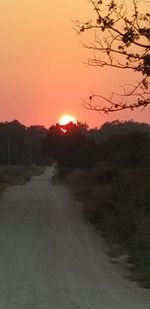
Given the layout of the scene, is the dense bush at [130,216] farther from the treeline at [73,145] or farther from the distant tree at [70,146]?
the distant tree at [70,146]

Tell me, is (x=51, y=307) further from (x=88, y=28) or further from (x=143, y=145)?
(x=143, y=145)

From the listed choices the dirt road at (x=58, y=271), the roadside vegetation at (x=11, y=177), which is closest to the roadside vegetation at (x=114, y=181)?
the roadside vegetation at (x=11, y=177)

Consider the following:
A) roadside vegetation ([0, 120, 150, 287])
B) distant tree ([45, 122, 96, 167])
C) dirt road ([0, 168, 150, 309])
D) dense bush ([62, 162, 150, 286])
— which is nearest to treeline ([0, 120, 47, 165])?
roadside vegetation ([0, 120, 150, 287])

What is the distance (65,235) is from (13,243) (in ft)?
8.82

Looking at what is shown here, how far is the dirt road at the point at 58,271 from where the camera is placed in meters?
10.9

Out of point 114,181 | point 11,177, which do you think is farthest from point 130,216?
point 11,177

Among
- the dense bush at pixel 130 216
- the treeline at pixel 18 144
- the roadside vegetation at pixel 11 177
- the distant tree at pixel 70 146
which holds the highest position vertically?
the treeline at pixel 18 144

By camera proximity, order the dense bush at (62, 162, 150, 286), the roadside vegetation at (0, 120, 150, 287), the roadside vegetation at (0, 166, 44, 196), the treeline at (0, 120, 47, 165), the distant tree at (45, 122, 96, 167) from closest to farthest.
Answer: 1. the dense bush at (62, 162, 150, 286)
2. the roadside vegetation at (0, 120, 150, 287)
3. the roadside vegetation at (0, 166, 44, 196)
4. the distant tree at (45, 122, 96, 167)
5. the treeline at (0, 120, 47, 165)

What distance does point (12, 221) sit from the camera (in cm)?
2450

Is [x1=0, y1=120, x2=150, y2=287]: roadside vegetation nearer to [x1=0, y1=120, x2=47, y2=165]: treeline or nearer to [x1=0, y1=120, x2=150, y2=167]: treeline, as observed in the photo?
[x1=0, y1=120, x2=150, y2=167]: treeline

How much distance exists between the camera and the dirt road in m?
10.9

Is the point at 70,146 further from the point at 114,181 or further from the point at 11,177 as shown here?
the point at 114,181

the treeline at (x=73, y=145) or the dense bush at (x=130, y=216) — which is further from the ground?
the treeline at (x=73, y=145)

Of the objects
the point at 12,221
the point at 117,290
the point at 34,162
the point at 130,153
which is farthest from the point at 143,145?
the point at 34,162
